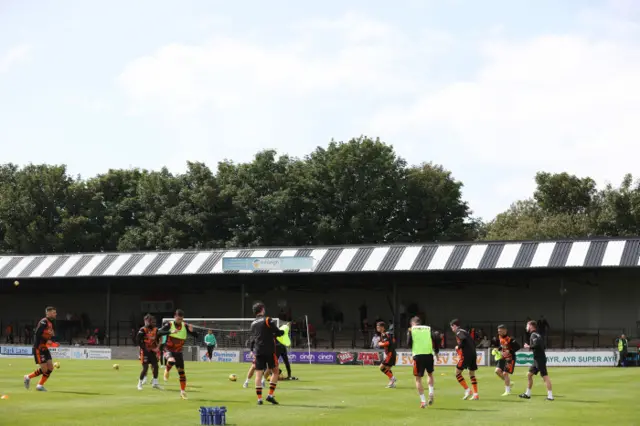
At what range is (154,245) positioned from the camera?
240 ft

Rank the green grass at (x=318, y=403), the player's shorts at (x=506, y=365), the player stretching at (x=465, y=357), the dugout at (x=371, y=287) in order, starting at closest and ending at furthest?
1. the green grass at (x=318, y=403)
2. the player stretching at (x=465, y=357)
3. the player's shorts at (x=506, y=365)
4. the dugout at (x=371, y=287)

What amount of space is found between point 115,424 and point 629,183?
59.6 meters

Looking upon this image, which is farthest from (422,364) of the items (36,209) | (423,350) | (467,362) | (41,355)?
(36,209)

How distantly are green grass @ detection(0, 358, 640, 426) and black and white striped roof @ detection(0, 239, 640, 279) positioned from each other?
1618 centimetres

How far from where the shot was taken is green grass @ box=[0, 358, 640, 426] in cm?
1636

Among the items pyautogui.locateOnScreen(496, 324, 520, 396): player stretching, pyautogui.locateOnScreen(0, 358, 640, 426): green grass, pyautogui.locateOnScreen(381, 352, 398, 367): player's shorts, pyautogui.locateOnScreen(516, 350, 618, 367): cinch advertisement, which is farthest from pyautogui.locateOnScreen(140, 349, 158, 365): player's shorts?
pyautogui.locateOnScreen(516, 350, 618, 367): cinch advertisement

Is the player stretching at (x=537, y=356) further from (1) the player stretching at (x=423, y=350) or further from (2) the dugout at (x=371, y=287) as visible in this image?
(2) the dugout at (x=371, y=287)

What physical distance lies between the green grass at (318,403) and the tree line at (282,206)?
40.9 m

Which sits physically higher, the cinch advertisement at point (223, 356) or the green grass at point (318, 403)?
the cinch advertisement at point (223, 356)

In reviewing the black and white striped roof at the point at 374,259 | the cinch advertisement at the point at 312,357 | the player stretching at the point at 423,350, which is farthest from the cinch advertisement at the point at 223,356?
the player stretching at the point at 423,350

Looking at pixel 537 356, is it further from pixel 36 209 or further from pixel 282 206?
pixel 36 209

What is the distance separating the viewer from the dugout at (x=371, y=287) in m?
46.0

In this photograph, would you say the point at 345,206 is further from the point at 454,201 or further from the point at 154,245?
the point at 154,245

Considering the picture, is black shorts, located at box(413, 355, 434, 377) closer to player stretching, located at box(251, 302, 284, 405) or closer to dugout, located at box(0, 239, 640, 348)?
player stretching, located at box(251, 302, 284, 405)
